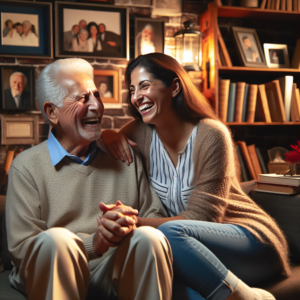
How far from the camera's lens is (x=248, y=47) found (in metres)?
2.99

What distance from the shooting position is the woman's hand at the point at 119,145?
1.60 meters

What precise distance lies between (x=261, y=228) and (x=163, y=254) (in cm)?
58

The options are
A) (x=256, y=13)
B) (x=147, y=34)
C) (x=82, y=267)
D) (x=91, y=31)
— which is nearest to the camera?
(x=82, y=267)

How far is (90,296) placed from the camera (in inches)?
51.5

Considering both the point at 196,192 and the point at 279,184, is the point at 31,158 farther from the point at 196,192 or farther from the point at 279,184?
the point at 279,184

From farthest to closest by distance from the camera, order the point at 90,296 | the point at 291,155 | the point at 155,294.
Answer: the point at 291,155
the point at 90,296
the point at 155,294

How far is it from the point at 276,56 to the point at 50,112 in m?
2.30

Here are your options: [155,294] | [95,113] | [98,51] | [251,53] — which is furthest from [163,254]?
[251,53]

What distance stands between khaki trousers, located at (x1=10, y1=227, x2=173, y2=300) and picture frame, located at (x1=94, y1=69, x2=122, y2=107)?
1.82 meters

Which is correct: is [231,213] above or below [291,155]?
below

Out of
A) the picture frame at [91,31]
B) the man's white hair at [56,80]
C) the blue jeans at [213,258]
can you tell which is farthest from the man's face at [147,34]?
the blue jeans at [213,258]

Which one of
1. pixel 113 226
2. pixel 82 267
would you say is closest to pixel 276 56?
pixel 113 226

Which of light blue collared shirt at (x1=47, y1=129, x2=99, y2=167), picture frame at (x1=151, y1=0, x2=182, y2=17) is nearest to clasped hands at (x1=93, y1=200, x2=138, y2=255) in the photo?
light blue collared shirt at (x1=47, y1=129, x2=99, y2=167)

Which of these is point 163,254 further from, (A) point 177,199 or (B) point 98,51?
(B) point 98,51
